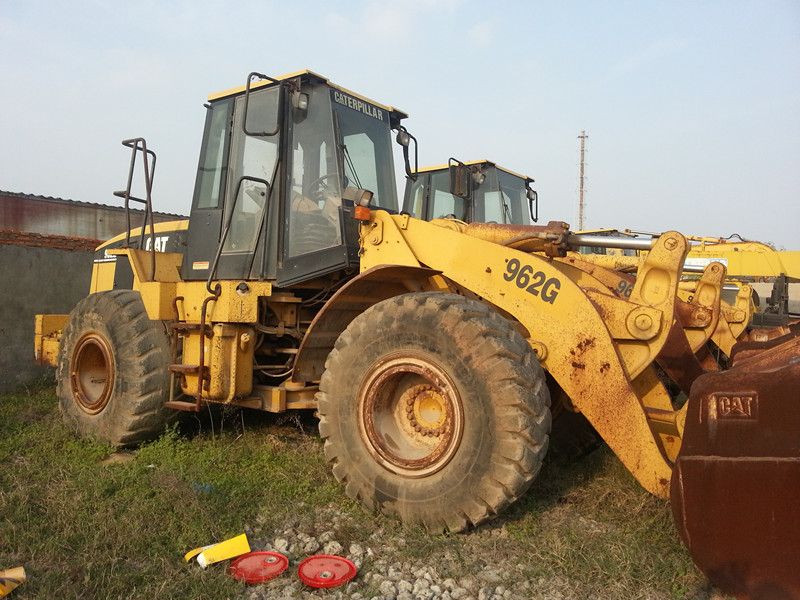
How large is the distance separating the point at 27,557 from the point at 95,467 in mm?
1649

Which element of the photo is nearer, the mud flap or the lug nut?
the mud flap

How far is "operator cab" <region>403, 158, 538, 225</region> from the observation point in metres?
8.49

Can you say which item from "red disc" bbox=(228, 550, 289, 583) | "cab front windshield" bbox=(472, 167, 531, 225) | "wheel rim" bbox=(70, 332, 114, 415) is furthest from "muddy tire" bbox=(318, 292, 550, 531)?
"cab front windshield" bbox=(472, 167, 531, 225)

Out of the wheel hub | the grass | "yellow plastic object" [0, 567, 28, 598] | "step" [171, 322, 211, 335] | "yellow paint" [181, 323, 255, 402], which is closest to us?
"yellow plastic object" [0, 567, 28, 598]

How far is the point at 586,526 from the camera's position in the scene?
→ 3.77 m

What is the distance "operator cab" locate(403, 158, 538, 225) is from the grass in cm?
424

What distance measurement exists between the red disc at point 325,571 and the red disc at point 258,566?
109 mm

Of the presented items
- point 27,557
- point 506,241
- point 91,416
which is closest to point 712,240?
point 506,241

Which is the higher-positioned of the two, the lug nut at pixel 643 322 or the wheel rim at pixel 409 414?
the lug nut at pixel 643 322

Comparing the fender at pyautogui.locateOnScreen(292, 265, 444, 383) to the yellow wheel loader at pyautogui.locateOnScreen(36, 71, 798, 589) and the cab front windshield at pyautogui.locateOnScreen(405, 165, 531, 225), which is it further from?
the cab front windshield at pyautogui.locateOnScreen(405, 165, 531, 225)

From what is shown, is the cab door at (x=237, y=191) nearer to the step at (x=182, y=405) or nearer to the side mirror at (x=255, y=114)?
the side mirror at (x=255, y=114)

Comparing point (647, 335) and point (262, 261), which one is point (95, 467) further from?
point (647, 335)

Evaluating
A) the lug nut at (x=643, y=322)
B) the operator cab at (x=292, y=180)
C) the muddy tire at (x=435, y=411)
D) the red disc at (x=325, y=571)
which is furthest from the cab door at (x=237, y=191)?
the lug nut at (x=643, y=322)

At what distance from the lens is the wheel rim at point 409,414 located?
3.73 m
